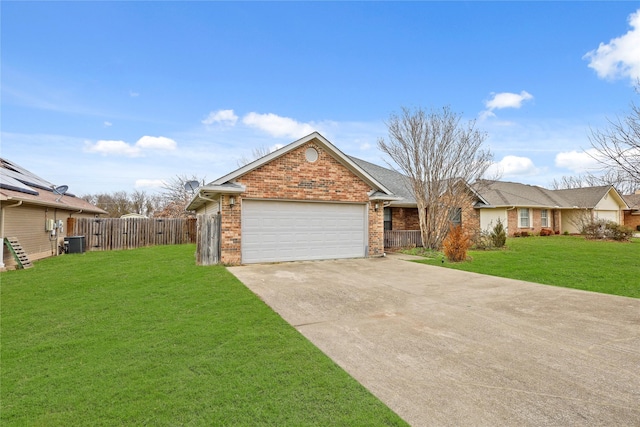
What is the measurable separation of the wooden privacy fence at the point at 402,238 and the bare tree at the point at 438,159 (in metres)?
1.00

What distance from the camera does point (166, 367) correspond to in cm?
348

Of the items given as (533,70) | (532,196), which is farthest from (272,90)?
(532,196)

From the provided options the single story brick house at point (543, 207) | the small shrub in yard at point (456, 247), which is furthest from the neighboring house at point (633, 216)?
the small shrub in yard at point (456, 247)

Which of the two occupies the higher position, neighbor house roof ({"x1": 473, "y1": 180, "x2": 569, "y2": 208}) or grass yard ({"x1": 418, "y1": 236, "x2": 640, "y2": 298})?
neighbor house roof ({"x1": 473, "y1": 180, "x2": 569, "y2": 208})

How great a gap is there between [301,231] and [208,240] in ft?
10.4

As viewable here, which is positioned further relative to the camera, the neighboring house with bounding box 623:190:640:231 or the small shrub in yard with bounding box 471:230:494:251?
the neighboring house with bounding box 623:190:640:231

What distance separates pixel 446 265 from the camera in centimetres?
1100

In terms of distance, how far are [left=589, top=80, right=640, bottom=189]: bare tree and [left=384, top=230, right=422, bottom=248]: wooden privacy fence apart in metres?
8.36

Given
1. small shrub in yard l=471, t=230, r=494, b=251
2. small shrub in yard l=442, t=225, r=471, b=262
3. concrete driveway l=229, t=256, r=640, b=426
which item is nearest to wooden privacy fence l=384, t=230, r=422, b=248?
small shrub in yard l=471, t=230, r=494, b=251

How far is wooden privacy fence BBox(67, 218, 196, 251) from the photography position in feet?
55.8

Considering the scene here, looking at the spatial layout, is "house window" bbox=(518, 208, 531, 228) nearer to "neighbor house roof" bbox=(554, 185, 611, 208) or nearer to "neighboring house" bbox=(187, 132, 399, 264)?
"neighbor house roof" bbox=(554, 185, 611, 208)

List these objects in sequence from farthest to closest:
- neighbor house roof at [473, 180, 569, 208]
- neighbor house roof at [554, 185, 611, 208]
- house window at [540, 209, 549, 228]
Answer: neighbor house roof at [554, 185, 611, 208] < house window at [540, 209, 549, 228] < neighbor house roof at [473, 180, 569, 208]

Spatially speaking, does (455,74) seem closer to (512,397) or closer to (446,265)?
(446,265)

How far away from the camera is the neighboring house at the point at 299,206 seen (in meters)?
10.5
